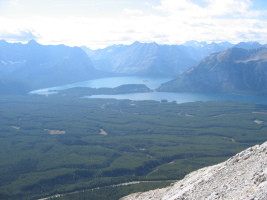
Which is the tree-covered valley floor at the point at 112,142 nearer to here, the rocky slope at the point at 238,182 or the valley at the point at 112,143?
the valley at the point at 112,143

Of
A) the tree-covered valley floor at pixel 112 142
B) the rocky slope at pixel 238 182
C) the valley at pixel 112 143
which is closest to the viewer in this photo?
the rocky slope at pixel 238 182

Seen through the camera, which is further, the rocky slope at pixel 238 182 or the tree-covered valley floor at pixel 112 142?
the tree-covered valley floor at pixel 112 142

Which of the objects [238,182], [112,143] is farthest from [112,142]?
[238,182]

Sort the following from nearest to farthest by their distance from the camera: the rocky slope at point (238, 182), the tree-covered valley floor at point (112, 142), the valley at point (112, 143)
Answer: the rocky slope at point (238, 182) < the valley at point (112, 143) < the tree-covered valley floor at point (112, 142)

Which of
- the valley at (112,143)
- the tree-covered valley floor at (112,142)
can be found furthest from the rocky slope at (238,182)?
the tree-covered valley floor at (112,142)

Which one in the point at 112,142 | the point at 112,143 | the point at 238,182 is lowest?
the point at 112,143

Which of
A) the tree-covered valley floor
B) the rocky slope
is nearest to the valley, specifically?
the tree-covered valley floor

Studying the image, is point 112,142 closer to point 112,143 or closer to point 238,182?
point 112,143

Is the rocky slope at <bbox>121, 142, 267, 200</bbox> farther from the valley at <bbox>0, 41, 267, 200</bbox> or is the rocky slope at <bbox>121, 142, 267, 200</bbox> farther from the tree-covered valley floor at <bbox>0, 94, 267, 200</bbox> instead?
the tree-covered valley floor at <bbox>0, 94, 267, 200</bbox>
